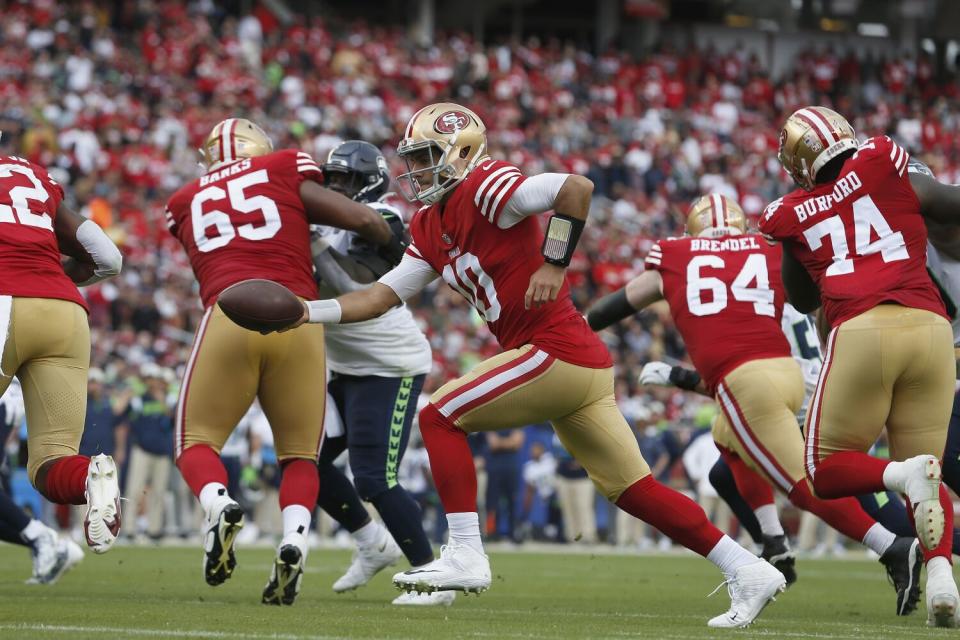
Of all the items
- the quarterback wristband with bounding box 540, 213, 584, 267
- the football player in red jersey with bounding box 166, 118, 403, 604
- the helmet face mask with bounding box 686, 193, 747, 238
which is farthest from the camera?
the helmet face mask with bounding box 686, 193, 747, 238

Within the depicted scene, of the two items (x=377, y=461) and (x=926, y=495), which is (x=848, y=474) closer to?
(x=926, y=495)

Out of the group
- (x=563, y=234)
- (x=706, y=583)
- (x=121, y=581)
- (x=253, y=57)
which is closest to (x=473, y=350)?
(x=253, y=57)

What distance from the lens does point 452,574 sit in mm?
5477

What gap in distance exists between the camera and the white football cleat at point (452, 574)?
5387 mm

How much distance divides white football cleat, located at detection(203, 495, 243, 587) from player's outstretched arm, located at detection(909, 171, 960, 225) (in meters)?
2.93

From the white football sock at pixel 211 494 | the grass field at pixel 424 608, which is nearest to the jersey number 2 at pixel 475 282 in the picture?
the grass field at pixel 424 608

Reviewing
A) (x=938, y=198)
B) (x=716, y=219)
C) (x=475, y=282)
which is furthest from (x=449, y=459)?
(x=716, y=219)

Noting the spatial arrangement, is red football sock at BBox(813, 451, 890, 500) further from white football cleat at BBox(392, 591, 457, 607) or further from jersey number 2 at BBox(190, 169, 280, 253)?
jersey number 2 at BBox(190, 169, 280, 253)

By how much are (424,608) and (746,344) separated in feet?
6.72

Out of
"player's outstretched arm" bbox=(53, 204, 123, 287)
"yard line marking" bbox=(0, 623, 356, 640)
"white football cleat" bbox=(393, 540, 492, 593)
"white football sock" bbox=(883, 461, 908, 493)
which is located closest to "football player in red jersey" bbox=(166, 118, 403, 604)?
"player's outstretched arm" bbox=(53, 204, 123, 287)

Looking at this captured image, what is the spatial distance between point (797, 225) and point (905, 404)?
811mm

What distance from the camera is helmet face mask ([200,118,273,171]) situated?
695 centimetres

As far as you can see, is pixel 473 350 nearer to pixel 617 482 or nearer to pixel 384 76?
pixel 384 76

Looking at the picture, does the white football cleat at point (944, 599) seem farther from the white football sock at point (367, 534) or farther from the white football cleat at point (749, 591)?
the white football sock at point (367, 534)
